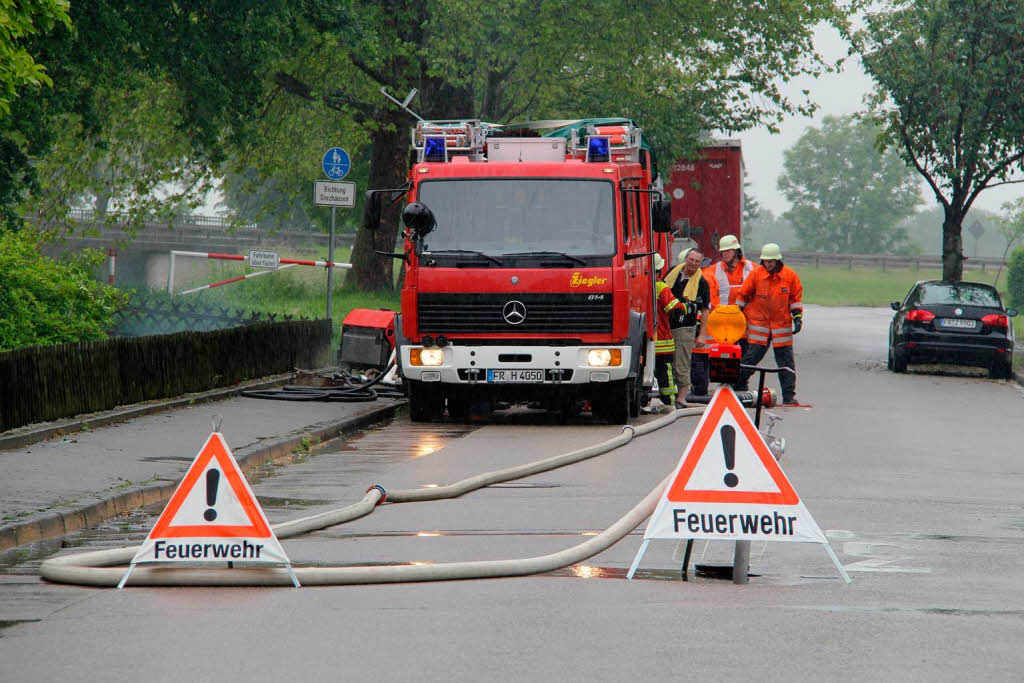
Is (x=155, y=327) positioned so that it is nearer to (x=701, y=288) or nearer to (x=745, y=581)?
(x=701, y=288)

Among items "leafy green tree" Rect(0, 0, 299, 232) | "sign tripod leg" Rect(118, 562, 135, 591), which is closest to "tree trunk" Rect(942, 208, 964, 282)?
"leafy green tree" Rect(0, 0, 299, 232)

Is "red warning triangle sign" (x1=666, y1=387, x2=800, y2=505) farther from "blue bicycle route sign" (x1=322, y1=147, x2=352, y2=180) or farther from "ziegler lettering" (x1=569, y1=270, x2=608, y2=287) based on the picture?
"blue bicycle route sign" (x1=322, y1=147, x2=352, y2=180)

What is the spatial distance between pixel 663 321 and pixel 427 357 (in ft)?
11.6

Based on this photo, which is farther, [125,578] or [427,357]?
[427,357]

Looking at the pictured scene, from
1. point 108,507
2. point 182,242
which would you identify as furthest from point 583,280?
point 182,242

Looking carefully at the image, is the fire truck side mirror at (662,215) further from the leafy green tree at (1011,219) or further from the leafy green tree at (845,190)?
the leafy green tree at (845,190)

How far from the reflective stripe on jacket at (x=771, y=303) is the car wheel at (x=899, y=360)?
759 cm

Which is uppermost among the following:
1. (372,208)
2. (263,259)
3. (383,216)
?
(383,216)

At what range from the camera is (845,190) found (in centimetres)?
14012

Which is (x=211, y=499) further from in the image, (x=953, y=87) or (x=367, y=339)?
(x=953, y=87)

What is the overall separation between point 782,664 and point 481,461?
7.25 meters

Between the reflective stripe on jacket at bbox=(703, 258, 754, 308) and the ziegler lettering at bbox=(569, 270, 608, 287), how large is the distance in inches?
152

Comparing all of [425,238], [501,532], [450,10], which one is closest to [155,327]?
[425,238]

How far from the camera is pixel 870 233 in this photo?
132750mm
